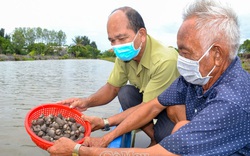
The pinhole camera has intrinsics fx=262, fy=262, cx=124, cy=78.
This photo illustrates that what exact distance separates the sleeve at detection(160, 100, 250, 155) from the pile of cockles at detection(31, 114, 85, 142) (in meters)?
1.20

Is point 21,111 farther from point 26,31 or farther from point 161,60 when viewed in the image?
point 26,31

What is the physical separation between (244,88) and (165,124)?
120 cm

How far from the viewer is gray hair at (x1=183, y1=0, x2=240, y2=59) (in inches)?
56.3

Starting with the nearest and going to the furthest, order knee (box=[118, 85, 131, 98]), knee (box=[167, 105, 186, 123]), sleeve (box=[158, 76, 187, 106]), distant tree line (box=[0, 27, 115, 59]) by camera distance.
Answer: sleeve (box=[158, 76, 187, 106])
knee (box=[167, 105, 186, 123])
knee (box=[118, 85, 131, 98])
distant tree line (box=[0, 27, 115, 59])

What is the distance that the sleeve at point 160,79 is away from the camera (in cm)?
236

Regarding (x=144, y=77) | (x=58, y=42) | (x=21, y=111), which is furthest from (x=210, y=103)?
(x=58, y=42)

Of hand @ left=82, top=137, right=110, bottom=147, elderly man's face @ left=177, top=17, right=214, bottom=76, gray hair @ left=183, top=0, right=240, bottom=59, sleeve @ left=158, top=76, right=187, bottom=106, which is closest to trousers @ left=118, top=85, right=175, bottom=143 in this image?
sleeve @ left=158, top=76, right=187, bottom=106

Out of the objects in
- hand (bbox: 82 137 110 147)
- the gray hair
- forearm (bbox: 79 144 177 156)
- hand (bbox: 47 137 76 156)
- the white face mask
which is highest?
the gray hair

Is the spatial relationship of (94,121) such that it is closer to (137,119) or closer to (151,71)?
(137,119)

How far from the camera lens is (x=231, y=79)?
4.65ft

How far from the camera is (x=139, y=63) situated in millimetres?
2635

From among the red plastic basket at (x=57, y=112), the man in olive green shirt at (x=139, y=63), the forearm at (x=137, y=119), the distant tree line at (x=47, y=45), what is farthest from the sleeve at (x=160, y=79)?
the distant tree line at (x=47, y=45)

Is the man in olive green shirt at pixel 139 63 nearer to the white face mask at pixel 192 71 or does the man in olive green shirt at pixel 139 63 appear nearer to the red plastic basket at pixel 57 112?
the red plastic basket at pixel 57 112

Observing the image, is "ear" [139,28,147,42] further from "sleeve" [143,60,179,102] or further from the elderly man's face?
the elderly man's face
